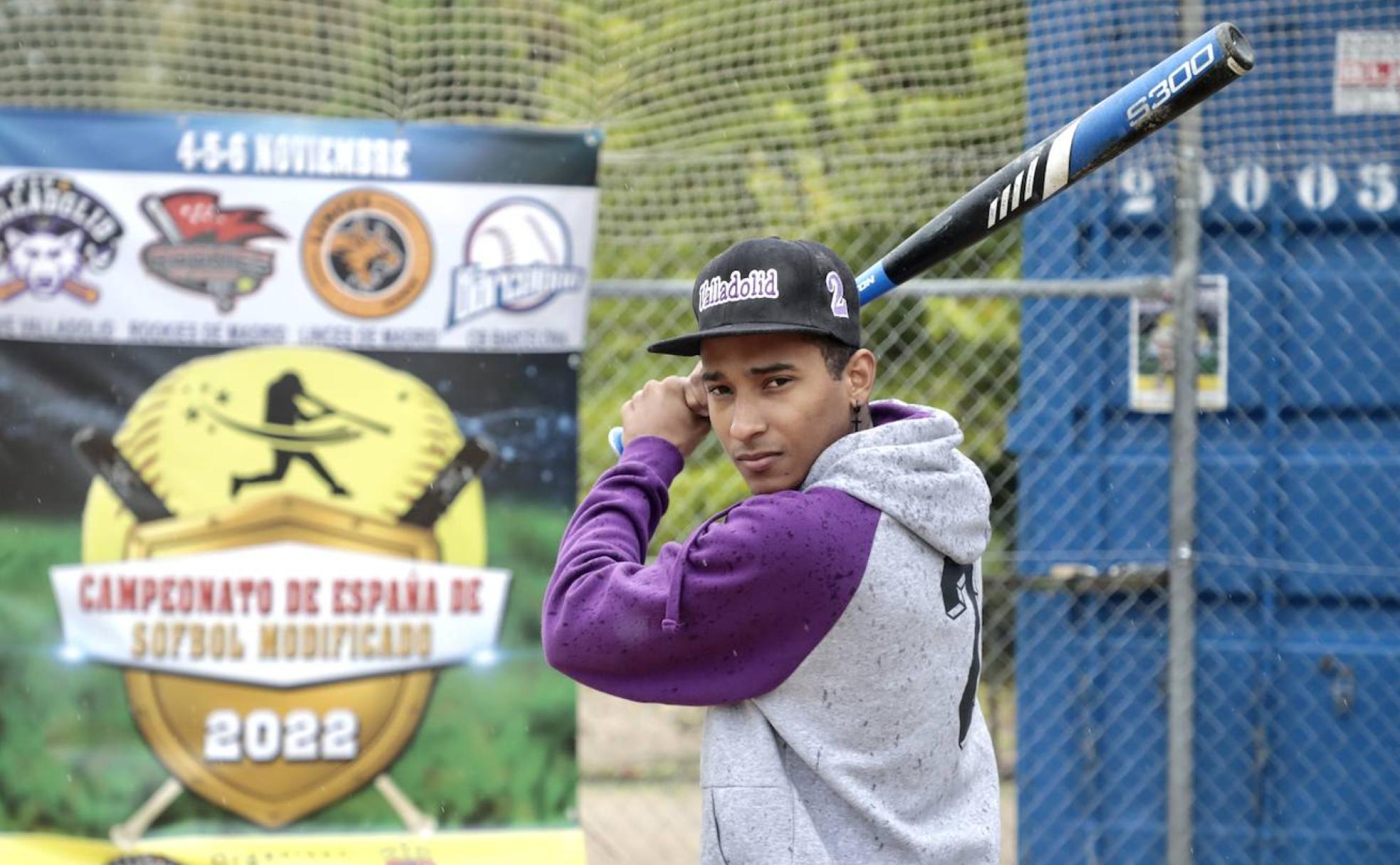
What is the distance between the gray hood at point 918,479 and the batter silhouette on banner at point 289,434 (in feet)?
9.12

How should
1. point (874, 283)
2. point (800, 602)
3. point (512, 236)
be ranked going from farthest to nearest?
point (512, 236) < point (874, 283) < point (800, 602)

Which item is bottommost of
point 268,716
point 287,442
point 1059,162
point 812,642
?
point 268,716

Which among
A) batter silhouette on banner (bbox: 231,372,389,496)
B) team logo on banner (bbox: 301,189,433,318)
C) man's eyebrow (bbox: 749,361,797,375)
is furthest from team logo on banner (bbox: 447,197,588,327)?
man's eyebrow (bbox: 749,361,797,375)

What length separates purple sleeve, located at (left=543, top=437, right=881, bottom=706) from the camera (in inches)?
79.7

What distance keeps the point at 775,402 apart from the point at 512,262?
8.79 feet

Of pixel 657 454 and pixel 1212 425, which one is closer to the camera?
pixel 657 454

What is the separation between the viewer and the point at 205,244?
4.60 meters

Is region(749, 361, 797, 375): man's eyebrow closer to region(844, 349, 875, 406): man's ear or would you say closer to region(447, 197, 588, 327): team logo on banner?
region(844, 349, 875, 406): man's ear

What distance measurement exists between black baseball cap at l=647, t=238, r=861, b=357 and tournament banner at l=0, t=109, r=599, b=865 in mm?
2646

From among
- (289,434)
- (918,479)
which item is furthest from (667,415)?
(289,434)

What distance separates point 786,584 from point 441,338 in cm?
286

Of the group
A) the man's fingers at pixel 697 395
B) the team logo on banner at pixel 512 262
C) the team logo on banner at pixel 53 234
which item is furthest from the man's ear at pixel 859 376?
the team logo on banner at pixel 53 234

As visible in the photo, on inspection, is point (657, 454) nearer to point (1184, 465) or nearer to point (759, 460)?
point (759, 460)

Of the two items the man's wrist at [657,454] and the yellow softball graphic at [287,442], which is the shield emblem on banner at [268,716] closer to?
the yellow softball graphic at [287,442]
